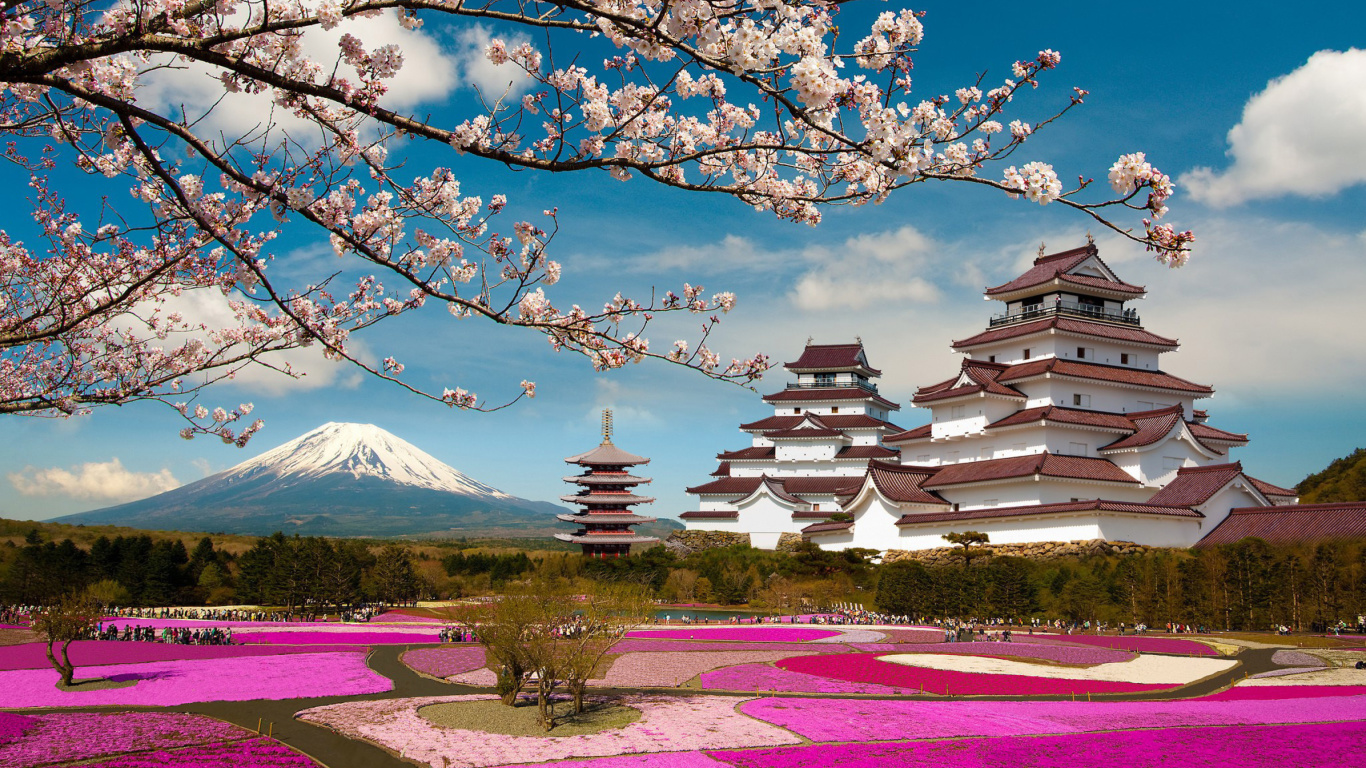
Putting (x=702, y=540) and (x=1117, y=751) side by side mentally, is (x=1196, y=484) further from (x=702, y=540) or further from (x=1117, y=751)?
(x=1117, y=751)

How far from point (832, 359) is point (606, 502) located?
2178cm

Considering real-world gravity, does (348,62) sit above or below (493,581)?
above

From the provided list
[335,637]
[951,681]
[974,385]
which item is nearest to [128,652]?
[335,637]

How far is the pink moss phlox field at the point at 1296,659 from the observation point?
24.2 m

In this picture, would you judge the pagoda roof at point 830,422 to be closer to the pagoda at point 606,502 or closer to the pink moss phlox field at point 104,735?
the pagoda at point 606,502

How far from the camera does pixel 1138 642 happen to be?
30703 mm

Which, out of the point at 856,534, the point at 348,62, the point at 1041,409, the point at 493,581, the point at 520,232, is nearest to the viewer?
the point at 348,62

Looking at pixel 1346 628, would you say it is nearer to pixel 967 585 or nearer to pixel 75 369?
pixel 967 585

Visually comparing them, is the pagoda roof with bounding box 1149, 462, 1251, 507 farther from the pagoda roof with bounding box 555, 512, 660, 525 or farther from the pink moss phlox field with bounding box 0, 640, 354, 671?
the pagoda roof with bounding box 555, 512, 660, 525

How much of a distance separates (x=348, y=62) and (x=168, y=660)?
26063 mm

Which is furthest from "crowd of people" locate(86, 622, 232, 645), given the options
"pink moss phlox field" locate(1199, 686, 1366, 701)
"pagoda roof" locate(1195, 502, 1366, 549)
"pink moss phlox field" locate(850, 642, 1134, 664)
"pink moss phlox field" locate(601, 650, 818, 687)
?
"pagoda roof" locate(1195, 502, 1366, 549)

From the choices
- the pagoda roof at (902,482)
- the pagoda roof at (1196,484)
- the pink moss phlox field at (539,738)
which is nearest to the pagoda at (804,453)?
the pagoda roof at (902,482)

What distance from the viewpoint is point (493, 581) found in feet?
194

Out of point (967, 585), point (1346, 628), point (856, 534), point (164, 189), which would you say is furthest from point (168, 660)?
point (1346, 628)
